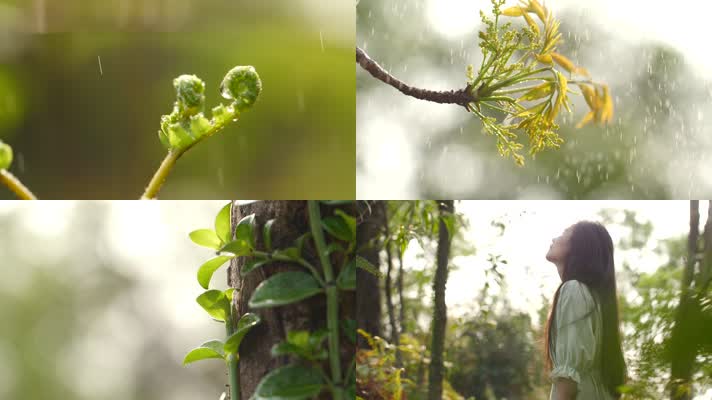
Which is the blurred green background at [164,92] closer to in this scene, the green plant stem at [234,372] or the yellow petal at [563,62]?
the yellow petal at [563,62]

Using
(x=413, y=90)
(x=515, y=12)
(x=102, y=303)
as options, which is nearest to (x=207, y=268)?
(x=413, y=90)

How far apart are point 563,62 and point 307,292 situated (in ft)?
1.63

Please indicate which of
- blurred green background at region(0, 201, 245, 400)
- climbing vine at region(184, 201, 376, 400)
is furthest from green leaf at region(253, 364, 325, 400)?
blurred green background at region(0, 201, 245, 400)

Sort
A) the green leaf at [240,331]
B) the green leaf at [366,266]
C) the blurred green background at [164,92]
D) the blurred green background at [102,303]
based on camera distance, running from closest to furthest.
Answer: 1. the green leaf at [240,331]
2. the green leaf at [366,266]
3. the blurred green background at [164,92]
4. the blurred green background at [102,303]

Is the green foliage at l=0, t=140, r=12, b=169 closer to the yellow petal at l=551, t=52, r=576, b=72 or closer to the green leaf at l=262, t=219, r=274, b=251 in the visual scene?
the green leaf at l=262, t=219, r=274, b=251

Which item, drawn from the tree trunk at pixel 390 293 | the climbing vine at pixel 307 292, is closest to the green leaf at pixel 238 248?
the climbing vine at pixel 307 292

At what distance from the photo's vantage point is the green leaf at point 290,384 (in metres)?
0.45

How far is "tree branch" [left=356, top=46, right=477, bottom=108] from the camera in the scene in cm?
78

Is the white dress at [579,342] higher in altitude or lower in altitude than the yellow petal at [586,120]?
lower

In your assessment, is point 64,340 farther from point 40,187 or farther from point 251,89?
point 251,89

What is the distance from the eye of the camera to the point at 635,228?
73cm

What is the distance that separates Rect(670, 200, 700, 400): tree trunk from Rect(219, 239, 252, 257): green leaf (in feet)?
1.73

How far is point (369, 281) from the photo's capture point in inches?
27.9

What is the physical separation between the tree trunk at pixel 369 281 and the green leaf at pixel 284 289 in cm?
23
